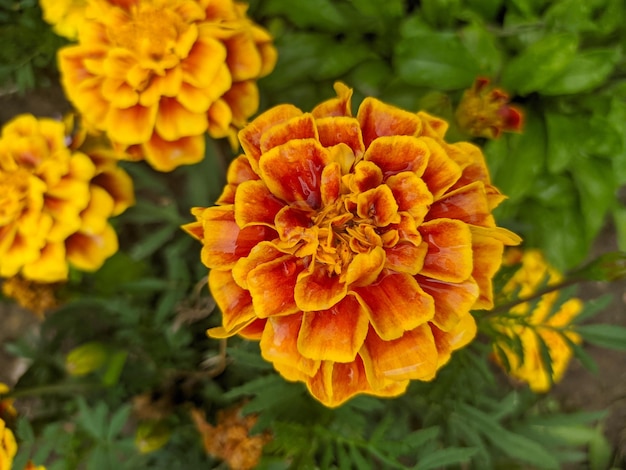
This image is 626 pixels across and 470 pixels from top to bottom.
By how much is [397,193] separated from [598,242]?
1.27m

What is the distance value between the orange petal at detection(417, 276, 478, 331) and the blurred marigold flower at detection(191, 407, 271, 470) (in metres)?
0.53

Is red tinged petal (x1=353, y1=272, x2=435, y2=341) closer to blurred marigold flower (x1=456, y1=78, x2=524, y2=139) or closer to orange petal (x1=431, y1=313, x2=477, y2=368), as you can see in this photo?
orange petal (x1=431, y1=313, x2=477, y2=368)

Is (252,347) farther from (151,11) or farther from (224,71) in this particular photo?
(151,11)

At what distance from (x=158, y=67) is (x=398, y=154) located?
476mm

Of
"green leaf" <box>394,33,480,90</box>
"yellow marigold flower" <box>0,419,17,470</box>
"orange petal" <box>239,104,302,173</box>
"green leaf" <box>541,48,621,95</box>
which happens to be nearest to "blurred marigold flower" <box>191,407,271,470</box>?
"yellow marigold flower" <box>0,419,17,470</box>

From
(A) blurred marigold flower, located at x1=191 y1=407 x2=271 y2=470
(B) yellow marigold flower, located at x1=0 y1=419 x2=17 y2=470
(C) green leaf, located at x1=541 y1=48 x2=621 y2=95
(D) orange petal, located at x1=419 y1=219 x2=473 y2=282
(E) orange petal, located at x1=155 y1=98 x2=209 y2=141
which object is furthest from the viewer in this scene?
(C) green leaf, located at x1=541 y1=48 x2=621 y2=95

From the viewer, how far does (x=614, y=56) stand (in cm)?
116

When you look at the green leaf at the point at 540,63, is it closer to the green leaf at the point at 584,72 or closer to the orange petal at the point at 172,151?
the green leaf at the point at 584,72

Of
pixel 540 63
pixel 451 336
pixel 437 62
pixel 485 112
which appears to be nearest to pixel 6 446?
pixel 451 336

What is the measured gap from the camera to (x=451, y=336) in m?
0.68

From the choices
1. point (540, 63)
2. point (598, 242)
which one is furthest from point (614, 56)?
point (598, 242)

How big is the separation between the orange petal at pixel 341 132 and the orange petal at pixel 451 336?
229 millimetres

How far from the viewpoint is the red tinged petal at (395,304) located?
62 centimetres

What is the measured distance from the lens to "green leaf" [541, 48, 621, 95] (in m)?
1.17
